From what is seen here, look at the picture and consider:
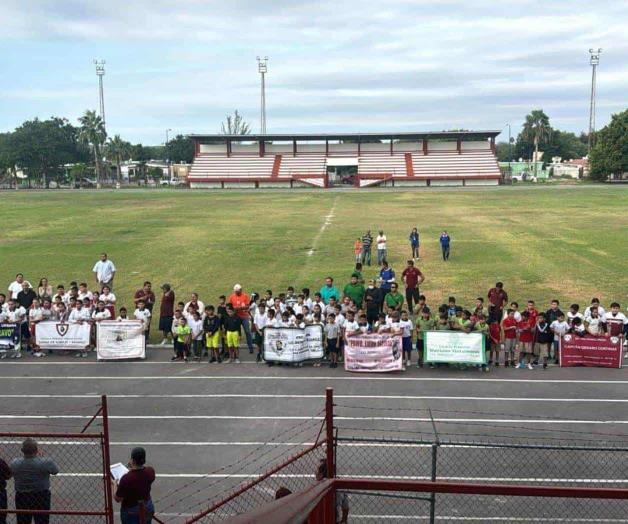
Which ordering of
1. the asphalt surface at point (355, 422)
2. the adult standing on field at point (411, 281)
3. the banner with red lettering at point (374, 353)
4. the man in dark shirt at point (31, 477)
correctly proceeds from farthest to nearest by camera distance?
1. the adult standing on field at point (411, 281)
2. the banner with red lettering at point (374, 353)
3. the asphalt surface at point (355, 422)
4. the man in dark shirt at point (31, 477)

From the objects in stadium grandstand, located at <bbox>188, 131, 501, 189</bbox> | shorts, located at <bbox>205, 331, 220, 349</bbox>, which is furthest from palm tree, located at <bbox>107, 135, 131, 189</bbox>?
shorts, located at <bbox>205, 331, 220, 349</bbox>

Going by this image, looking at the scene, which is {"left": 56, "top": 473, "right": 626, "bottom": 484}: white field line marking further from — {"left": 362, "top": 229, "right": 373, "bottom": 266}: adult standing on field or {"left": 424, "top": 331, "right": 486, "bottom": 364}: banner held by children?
{"left": 362, "top": 229, "right": 373, "bottom": 266}: adult standing on field

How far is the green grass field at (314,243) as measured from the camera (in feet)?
88.3

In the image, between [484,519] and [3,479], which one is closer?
[3,479]

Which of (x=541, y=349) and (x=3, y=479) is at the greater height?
(x=3, y=479)

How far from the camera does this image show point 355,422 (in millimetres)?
12438

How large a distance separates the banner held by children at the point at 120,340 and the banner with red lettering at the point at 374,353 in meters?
5.36

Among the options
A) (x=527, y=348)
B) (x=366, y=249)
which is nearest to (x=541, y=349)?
(x=527, y=348)

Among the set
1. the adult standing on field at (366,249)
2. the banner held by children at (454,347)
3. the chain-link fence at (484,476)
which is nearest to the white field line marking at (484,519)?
the chain-link fence at (484,476)

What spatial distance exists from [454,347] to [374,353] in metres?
1.90

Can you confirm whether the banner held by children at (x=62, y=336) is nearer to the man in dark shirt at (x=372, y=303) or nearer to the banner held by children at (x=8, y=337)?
the banner held by children at (x=8, y=337)

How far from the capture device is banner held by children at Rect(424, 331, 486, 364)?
16.0 meters

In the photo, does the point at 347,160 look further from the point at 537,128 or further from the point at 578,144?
the point at 578,144

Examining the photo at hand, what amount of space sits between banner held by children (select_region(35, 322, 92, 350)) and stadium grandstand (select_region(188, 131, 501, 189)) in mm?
84688
